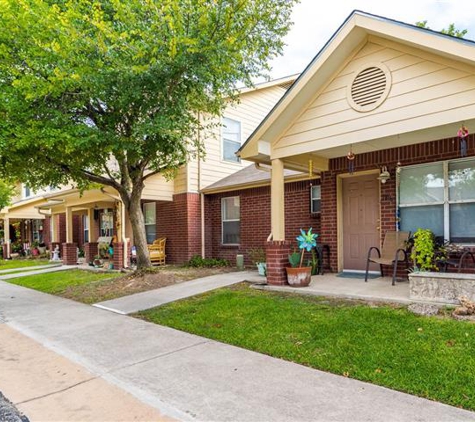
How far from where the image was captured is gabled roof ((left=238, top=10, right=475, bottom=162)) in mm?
5203

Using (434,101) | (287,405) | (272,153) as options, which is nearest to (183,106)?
(272,153)

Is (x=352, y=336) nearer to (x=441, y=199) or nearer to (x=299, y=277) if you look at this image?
(x=299, y=277)

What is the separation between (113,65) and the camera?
620cm

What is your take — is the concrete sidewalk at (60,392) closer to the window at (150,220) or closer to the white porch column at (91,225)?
the window at (150,220)

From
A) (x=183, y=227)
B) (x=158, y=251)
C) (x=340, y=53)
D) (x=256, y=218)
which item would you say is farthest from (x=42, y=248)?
(x=340, y=53)

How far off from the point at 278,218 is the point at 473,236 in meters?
3.62

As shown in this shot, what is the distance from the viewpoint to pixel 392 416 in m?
2.74

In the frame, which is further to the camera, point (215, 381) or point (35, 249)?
point (35, 249)

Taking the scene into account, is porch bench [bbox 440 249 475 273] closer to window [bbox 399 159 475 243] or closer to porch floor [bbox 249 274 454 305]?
window [bbox 399 159 475 243]

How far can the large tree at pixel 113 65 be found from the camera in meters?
6.05

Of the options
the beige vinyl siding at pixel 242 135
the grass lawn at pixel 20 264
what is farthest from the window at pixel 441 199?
the grass lawn at pixel 20 264

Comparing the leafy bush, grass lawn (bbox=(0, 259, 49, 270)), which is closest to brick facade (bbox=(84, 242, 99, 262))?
Answer: grass lawn (bbox=(0, 259, 49, 270))

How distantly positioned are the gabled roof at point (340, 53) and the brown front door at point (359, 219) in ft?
7.61

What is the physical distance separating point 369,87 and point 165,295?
18.4ft
